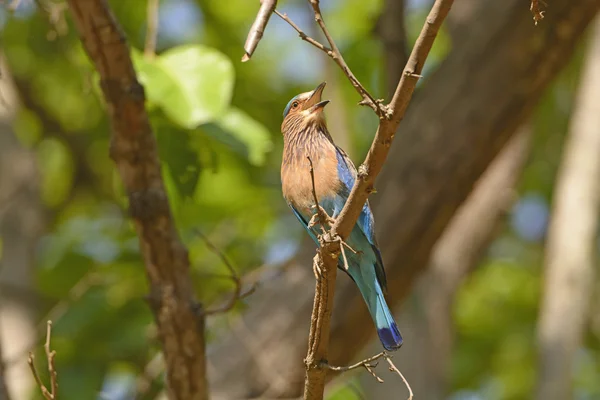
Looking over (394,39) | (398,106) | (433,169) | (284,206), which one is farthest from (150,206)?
(284,206)

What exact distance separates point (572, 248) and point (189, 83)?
3271 millimetres

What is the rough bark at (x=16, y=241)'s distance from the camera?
533cm

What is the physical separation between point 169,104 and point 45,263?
2.81 meters

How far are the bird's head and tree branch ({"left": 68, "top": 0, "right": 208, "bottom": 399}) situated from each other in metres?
0.94

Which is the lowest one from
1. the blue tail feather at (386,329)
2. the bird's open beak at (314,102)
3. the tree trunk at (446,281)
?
the tree trunk at (446,281)

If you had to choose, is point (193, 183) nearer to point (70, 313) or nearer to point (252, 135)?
point (252, 135)

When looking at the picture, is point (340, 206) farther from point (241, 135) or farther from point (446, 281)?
point (446, 281)

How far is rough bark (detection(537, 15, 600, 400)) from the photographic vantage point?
18.9ft

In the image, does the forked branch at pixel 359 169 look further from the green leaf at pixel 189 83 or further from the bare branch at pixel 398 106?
the green leaf at pixel 189 83

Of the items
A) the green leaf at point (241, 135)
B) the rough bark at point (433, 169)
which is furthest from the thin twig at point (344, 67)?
the rough bark at point (433, 169)

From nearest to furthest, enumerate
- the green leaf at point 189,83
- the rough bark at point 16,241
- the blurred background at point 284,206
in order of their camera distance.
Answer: the green leaf at point 189,83, the blurred background at point 284,206, the rough bark at point 16,241

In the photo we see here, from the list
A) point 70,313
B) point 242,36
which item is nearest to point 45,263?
point 70,313

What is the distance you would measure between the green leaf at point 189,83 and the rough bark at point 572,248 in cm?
304

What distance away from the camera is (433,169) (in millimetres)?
4598
